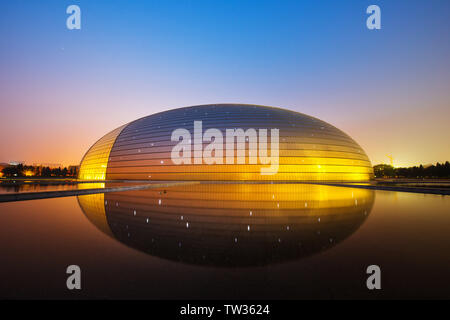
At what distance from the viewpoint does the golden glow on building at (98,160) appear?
37.7 m

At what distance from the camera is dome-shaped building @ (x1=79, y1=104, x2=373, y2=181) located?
3086cm

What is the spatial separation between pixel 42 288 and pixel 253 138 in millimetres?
29762

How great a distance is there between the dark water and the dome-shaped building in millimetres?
23454

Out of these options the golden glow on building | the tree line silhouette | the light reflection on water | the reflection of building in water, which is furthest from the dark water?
the tree line silhouette

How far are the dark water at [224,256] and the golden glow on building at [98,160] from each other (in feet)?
109

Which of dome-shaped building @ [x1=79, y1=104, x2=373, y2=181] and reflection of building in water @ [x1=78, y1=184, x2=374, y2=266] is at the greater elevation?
dome-shaped building @ [x1=79, y1=104, x2=373, y2=181]

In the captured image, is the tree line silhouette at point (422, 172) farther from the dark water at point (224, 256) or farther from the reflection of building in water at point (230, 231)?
the reflection of building in water at point (230, 231)

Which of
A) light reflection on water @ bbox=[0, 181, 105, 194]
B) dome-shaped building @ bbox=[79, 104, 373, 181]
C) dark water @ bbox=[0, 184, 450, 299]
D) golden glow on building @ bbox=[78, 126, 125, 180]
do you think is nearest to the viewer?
dark water @ bbox=[0, 184, 450, 299]

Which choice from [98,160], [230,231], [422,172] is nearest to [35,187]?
[98,160]

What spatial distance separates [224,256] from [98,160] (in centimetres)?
4165

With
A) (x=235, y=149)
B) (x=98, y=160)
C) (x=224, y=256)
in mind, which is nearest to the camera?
(x=224, y=256)

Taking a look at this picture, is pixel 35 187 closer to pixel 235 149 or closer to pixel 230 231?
pixel 230 231

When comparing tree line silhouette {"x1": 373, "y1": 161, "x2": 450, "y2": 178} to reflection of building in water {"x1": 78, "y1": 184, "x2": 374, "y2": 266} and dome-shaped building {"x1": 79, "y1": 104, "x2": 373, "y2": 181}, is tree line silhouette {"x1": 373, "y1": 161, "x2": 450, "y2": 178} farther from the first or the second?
reflection of building in water {"x1": 78, "y1": 184, "x2": 374, "y2": 266}

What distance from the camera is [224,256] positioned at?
163 inches
